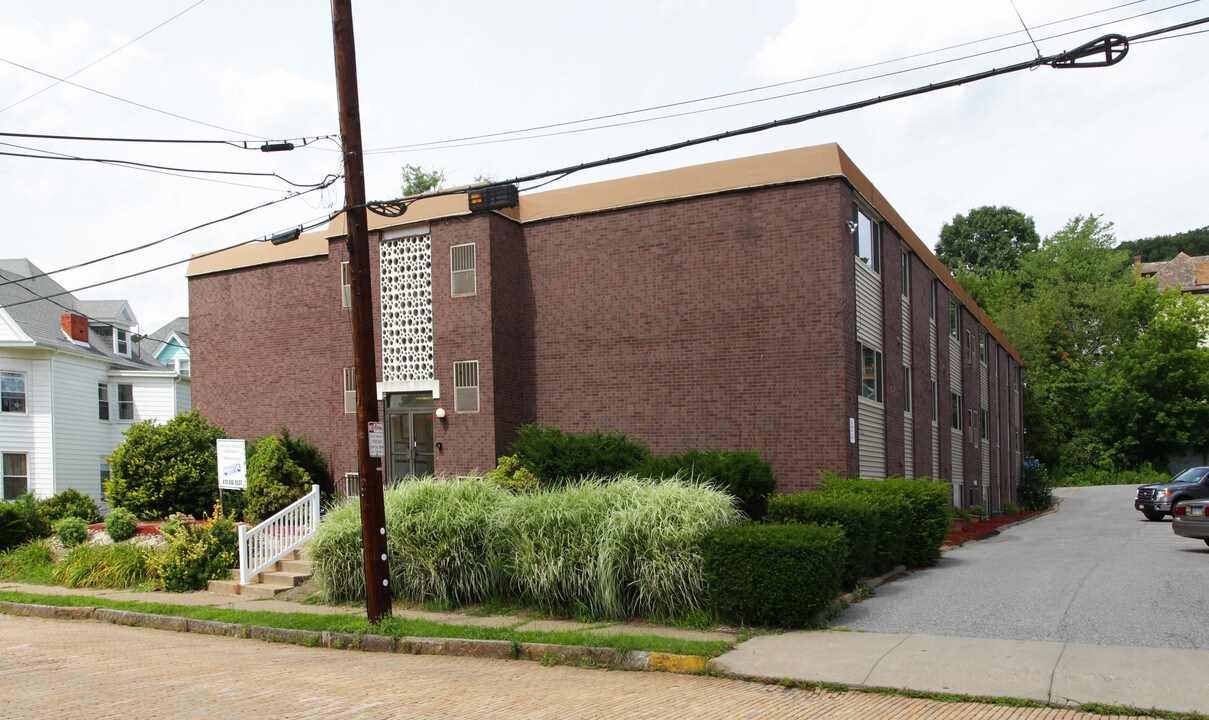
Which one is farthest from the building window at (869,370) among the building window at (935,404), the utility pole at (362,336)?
the utility pole at (362,336)

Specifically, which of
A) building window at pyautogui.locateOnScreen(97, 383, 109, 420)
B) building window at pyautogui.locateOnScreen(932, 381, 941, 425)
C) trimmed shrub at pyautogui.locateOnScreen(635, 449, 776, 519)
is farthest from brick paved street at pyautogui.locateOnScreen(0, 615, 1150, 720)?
building window at pyautogui.locateOnScreen(97, 383, 109, 420)

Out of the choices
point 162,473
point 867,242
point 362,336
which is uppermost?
point 867,242

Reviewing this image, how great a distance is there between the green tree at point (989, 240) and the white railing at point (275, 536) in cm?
7370

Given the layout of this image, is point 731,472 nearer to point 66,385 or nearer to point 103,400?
point 66,385

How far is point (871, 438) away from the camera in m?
20.5

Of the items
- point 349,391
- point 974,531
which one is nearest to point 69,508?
point 349,391

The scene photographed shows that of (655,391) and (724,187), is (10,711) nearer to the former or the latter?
(655,391)

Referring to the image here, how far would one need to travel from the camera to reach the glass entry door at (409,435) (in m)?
21.5

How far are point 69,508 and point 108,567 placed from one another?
6448 mm

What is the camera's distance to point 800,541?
11172 millimetres

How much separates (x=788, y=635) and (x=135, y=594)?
11.7 meters

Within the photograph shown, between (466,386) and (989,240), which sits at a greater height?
(989,240)

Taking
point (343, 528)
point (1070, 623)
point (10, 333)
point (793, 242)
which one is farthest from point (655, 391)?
point (10, 333)

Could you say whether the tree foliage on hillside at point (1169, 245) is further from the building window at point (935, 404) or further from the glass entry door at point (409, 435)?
the glass entry door at point (409, 435)
